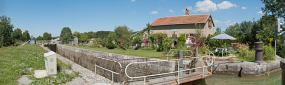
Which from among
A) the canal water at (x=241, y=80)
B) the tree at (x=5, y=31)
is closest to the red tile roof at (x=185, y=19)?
the canal water at (x=241, y=80)

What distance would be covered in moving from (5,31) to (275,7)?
154ft

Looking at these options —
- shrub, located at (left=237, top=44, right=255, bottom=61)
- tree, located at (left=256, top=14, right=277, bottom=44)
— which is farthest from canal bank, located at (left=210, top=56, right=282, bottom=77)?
tree, located at (left=256, top=14, right=277, bottom=44)

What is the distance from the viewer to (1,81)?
6.55 metres

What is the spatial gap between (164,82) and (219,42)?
1416cm

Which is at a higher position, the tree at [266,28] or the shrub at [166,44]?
the tree at [266,28]

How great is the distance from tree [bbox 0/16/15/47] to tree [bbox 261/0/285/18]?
44425 millimetres

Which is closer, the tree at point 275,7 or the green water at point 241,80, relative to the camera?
the green water at point 241,80

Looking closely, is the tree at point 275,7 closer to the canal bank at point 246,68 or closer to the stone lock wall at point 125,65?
the canal bank at point 246,68

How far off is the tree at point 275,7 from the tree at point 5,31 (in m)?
44.4

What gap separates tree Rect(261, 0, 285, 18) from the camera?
20.6 metres

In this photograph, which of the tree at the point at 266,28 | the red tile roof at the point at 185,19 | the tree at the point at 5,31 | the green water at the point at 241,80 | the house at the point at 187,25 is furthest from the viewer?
the tree at the point at 5,31

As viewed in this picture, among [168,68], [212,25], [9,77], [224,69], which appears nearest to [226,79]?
[224,69]

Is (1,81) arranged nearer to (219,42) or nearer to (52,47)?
(219,42)

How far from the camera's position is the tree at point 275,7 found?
20.6 metres
